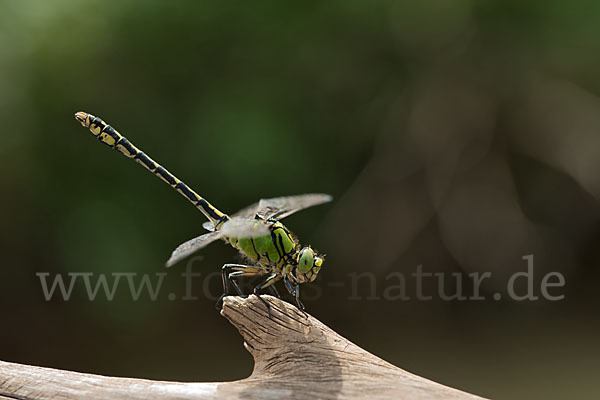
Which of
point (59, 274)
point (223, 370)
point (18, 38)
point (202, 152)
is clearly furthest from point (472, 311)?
point (18, 38)

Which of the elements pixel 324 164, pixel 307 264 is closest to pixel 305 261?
pixel 307 264

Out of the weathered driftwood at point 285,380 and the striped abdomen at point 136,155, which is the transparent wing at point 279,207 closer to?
the striped abdomen at point 136,155

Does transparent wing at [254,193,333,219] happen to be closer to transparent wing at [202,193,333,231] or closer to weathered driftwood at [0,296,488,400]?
transparent wing at [202,193,333,231]

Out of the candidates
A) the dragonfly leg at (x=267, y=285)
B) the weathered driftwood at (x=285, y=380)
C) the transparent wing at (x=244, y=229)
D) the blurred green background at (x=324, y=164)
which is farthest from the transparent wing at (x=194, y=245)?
the blurred green background at (x=324, y=164)

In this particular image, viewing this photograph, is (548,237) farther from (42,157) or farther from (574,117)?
(42,157)

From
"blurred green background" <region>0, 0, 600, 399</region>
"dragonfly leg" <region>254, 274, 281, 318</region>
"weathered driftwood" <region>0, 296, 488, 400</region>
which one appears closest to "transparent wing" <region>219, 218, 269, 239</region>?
"dragonfly leg" <region>254, 274, 281, 318</region>

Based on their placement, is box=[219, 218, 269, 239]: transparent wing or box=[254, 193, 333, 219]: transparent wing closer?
box=[219, 218, 269, 239]: transparent wing
